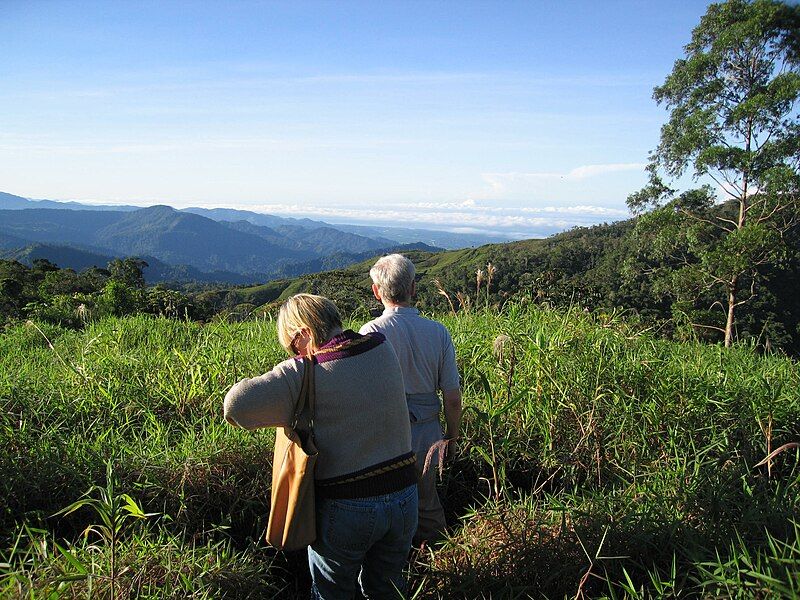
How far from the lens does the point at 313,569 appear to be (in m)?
2.37

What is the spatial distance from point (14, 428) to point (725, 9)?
1957 centimetres

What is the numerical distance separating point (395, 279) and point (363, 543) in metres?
1.34

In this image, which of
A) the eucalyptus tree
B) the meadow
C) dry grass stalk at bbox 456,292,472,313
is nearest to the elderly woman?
the meadow

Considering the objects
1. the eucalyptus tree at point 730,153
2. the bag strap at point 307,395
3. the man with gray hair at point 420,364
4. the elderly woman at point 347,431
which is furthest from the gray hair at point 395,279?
the eucalyptus tree at point 730,153

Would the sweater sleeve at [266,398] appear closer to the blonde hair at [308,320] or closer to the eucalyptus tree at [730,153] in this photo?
the blonde hair at [308,320]

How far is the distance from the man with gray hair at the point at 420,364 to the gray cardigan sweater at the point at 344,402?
23.1 inches

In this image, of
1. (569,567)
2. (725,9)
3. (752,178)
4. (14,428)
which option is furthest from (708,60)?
(14,428)

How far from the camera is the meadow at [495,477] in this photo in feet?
7.66

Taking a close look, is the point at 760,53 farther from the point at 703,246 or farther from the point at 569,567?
the point at 569,567

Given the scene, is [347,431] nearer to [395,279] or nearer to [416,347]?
[416,347]

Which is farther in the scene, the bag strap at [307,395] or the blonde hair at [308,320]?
the blonde hair at [308,320]

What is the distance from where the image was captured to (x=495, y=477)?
296 cm

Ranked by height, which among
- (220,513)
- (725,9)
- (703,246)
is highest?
(725,9)

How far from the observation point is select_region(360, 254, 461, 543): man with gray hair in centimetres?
289
